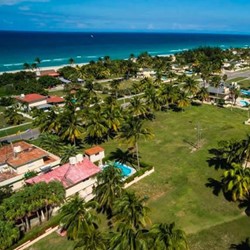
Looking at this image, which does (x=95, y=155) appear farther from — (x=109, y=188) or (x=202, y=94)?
(x=202, y=94)

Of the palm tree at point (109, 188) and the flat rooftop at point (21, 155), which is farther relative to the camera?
the flat rooftop at point (21, 155)

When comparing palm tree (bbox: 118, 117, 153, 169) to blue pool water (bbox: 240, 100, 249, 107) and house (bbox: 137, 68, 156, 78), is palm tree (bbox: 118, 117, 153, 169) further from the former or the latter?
house (bbox: 137, 68, 156, 78)

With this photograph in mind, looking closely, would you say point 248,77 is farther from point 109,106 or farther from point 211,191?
point 211,191

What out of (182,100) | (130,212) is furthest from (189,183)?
(182,100)

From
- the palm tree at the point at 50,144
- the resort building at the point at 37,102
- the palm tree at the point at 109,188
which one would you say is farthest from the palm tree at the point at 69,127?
the resort building at the point at 37,102

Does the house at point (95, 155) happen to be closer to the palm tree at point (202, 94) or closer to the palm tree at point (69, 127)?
the palm tree at point (69, 127)
